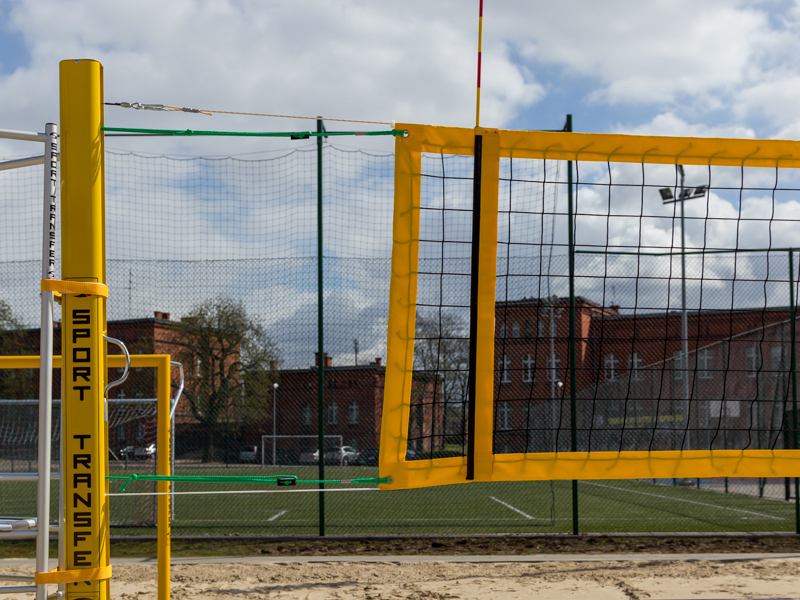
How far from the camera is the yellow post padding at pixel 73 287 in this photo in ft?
8.53

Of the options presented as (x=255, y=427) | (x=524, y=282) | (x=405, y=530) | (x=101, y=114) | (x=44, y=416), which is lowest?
(x=405, y=530)

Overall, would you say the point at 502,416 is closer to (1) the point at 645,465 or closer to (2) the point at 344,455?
(1) the point at 645,465

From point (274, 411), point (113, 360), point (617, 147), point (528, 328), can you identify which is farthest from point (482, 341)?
point (274, 411)

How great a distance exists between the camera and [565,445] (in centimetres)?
900

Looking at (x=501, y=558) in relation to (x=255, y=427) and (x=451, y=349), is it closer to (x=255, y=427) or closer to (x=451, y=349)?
(x=451, y=349)

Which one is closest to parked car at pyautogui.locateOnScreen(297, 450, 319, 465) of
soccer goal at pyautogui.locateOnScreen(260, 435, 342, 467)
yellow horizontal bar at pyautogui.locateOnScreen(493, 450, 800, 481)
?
soccer goal at pyautogui.locateOnScreen(260, 435, 342, 467)

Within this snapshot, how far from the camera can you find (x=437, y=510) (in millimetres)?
9258

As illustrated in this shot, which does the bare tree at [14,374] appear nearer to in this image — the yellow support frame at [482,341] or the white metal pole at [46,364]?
the white metal pole at [46,364]

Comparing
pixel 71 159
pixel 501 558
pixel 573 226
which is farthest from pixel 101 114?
pixel 573 226

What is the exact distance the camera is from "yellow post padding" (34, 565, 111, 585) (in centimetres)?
259

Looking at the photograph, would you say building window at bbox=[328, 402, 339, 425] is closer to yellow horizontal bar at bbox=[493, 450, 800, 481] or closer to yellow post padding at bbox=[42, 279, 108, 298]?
yellow horizontal bar at bbox=[493, 450, 800, 481]

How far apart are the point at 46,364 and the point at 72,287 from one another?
0.31 metres

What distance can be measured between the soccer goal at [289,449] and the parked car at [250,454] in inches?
2.2

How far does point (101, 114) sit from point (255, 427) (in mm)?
5218
